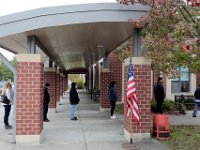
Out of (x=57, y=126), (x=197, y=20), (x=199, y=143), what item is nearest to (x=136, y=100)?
(x=199, y=143)

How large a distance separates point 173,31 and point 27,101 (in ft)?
13.8

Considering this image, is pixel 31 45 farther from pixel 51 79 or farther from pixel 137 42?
pixel 51 79

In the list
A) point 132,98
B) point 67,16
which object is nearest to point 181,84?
point 132,98

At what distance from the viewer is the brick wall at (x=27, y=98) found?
9344 mm

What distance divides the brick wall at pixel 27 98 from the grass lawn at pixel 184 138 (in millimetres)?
3527

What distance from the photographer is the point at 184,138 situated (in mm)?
10242

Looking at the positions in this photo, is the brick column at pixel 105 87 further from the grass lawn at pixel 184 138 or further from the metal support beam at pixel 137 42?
the metal support beam at pixel 137 42

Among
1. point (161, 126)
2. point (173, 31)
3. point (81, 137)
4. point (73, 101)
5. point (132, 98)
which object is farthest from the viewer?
point (73, 101)

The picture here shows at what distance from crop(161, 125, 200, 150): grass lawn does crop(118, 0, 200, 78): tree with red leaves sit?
2129 mm

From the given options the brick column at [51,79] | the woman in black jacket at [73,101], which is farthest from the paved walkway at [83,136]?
the brick column at [51,79]

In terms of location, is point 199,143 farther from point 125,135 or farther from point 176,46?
→ point 176,46

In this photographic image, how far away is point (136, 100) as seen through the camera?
29.9 feet

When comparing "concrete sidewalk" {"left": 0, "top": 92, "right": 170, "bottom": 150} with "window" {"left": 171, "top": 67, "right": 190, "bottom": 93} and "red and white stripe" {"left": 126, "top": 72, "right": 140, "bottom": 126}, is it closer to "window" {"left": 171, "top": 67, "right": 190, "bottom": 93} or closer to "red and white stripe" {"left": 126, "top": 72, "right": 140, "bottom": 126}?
"red and white stripe" {"left": 126, "top": 72, "right": 140, "bottom": 126}

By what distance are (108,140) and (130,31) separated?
10.4ft
